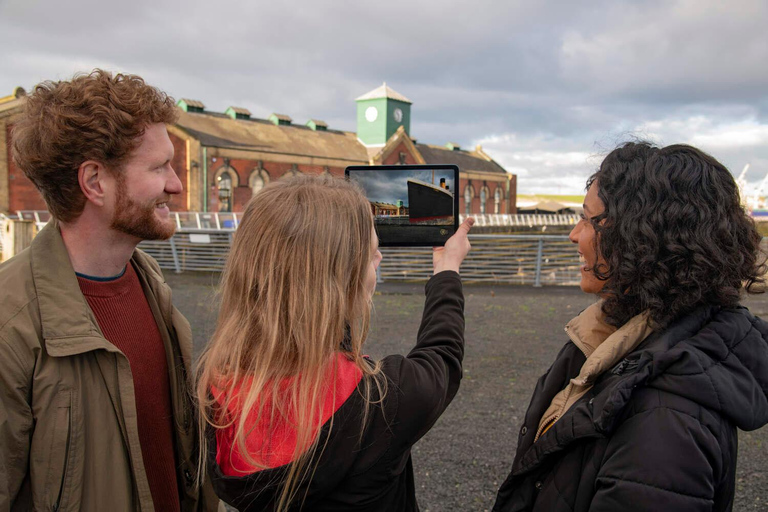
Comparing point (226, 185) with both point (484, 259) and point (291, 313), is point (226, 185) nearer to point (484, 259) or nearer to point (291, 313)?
point (484, 259)

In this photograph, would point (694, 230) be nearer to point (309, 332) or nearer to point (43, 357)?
point (309, 332)

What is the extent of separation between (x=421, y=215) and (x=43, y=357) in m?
1.28

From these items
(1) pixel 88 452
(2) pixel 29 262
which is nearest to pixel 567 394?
(1) pixel 88 452

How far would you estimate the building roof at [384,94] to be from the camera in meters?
48.7

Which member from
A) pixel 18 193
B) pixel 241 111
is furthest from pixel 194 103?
pixel 18 193

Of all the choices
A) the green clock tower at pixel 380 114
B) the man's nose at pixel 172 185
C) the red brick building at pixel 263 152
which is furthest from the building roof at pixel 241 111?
the man's nose at pixel 172 185

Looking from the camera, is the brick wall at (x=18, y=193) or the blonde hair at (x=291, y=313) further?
the brick wall at (x=18, y=193)

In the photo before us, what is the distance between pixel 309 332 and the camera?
1.42 m

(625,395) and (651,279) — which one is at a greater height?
(651,279)

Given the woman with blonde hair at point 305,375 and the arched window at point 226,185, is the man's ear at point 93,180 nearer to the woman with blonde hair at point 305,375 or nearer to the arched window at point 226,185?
the woman with blonde hair at point 305,375

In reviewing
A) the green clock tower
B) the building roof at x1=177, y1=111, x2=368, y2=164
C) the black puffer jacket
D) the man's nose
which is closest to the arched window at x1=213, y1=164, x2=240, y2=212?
the building roof at x1=177, y1=111, x2=368, y2=164

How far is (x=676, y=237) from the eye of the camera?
4.98 ft

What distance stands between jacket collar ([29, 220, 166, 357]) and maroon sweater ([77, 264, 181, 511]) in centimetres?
15

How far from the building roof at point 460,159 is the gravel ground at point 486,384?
40695 mm
